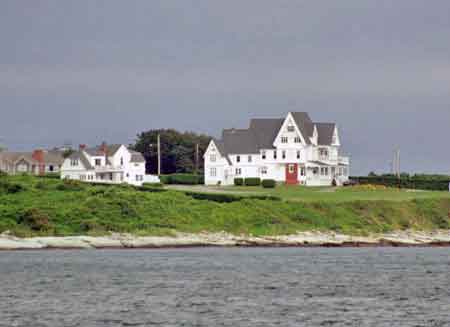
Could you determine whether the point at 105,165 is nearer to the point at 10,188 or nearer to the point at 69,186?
the point at 69,186

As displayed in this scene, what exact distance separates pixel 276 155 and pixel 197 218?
198 feet

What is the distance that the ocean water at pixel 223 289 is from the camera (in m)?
55.4

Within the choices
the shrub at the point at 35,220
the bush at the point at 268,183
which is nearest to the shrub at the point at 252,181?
the bush at the point at 268,183

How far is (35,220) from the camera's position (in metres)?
107

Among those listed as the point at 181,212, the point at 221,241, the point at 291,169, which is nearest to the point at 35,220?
the point at 181,212

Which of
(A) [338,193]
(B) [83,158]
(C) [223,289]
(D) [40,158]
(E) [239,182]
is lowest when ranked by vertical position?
(C) [223,289]

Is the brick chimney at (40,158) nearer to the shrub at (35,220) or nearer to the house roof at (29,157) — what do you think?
the house roof at (29,157)

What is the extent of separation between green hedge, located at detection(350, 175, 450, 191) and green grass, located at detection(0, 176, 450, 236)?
2673cm

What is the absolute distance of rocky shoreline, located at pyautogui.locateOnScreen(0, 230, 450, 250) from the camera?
101m

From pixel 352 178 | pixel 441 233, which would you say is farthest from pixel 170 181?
pixel 441 233

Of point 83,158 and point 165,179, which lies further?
point 83,158

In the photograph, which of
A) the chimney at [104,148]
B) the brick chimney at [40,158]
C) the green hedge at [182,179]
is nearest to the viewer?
the green hedge at [182,179]

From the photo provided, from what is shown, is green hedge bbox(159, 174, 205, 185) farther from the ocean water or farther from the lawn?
the ocean water

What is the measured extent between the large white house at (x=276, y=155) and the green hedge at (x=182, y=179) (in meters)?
1.51
